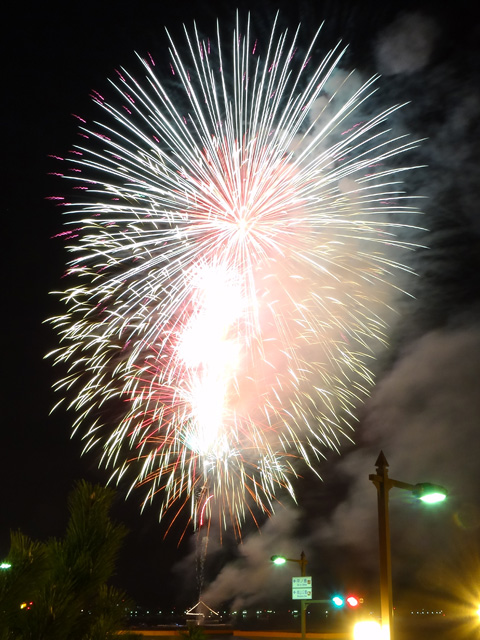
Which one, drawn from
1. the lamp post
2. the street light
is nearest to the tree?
the street light

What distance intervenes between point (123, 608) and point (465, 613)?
112845mm

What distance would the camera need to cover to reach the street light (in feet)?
33.5

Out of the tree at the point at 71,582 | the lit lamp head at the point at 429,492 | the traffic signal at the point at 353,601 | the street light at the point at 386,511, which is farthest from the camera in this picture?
the traffic signal at the point at 353,601

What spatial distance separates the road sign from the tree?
21993mm

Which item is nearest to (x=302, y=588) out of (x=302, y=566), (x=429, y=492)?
(x=302, y=566)

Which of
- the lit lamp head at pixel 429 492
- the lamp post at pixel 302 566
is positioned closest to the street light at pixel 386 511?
the lit lamp head at pixel 429 492

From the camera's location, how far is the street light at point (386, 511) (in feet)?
33.5

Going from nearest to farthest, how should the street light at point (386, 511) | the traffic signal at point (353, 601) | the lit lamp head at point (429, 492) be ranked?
the street light at point (386, 511)
the lit lamp head at point (429, 492)
the traffic signal at point (353, 601)

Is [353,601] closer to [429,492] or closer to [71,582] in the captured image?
[429,492]

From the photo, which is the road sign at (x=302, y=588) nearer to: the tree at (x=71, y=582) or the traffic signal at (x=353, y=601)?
the traffic signal at (x=353, y=601)

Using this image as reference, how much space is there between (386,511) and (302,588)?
1454cm

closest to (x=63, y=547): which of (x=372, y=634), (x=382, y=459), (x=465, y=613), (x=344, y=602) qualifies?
(x=372, y=634)

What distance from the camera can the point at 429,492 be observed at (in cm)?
1130

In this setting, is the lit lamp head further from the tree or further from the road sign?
the road sign
